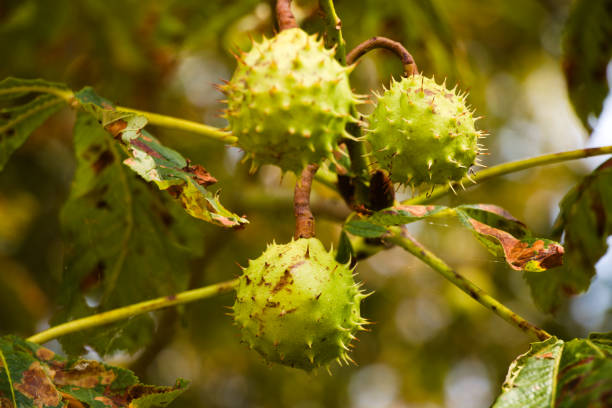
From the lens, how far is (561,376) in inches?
44.1

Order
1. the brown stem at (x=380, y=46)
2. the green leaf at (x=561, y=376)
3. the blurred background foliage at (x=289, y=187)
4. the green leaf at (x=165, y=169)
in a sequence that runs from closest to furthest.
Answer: the green leaf at (x=561, y=376), the green leaf at (x=165, y=169), the brown stem at (x=380, y=46), the blurred background foliage at (x=289, y=187)

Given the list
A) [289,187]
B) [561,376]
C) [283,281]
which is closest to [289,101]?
[283,281]

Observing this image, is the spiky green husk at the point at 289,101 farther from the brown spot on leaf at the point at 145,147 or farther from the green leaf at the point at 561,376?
the green leaf at the point at 561,376

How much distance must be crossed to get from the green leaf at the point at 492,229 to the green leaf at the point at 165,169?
1.05ft

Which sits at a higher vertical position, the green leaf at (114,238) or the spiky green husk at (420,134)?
the spiky green husk at (420,134)

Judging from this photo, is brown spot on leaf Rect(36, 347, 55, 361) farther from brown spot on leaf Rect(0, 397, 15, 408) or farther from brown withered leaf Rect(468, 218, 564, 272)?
brown withered leaf Rect(468, 218, 564, 272)

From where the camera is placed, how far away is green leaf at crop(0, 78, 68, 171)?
1.66m

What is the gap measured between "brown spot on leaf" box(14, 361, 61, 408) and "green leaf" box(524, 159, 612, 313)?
1.17m

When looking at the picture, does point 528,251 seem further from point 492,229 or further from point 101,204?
point 101,204

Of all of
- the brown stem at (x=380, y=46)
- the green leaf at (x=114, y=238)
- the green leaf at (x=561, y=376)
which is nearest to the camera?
the green leaf at (x=561, y=376)

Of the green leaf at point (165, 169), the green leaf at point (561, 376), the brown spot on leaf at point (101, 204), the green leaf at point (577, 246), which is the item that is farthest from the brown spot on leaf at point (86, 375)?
the green leaf at point (577, 246)

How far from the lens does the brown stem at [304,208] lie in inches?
54.0

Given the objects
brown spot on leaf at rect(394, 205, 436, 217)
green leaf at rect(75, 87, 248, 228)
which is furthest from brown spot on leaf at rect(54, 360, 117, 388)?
brown spot on leaf at rect(394, 205, 436, 217)

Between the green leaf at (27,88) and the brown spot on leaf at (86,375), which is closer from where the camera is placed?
the brown spot on leaf at (86,375)
